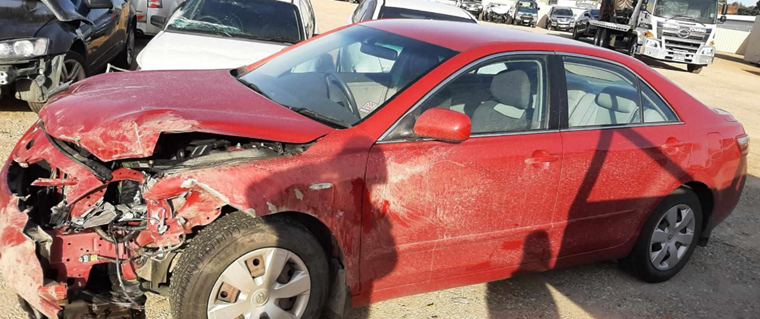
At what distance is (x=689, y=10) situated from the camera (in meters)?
19.8

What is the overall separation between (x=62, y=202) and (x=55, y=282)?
1.36 feet

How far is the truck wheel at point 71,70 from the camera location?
6.47 m

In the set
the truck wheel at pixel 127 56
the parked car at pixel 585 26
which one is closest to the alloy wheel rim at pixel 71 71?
the truck wheel at pixel 127 56

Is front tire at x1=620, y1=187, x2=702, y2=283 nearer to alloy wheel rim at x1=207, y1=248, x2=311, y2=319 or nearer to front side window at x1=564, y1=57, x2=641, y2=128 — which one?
front side window at x1=564, y1=57, x2=641, y2=128

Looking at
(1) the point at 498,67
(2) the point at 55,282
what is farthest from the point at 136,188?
(1) the point at 498,67

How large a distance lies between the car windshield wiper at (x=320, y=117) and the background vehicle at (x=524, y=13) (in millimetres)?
37121

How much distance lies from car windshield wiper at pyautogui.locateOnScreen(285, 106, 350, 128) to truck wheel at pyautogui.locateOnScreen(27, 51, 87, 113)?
3922 mm

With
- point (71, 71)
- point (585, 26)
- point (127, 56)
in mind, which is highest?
point (71, 71)

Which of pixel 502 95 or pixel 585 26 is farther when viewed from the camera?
pixel 585 26

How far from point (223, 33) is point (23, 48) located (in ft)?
6.32

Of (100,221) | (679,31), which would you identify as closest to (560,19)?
(679,31)

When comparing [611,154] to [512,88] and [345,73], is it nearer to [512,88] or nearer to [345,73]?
[512,88]

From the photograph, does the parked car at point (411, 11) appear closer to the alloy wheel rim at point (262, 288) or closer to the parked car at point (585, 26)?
the alloy wheel rim at point (262, 288)

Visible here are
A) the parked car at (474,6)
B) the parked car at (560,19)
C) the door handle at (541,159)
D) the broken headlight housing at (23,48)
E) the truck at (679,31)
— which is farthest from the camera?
the parked car at (474,6)
